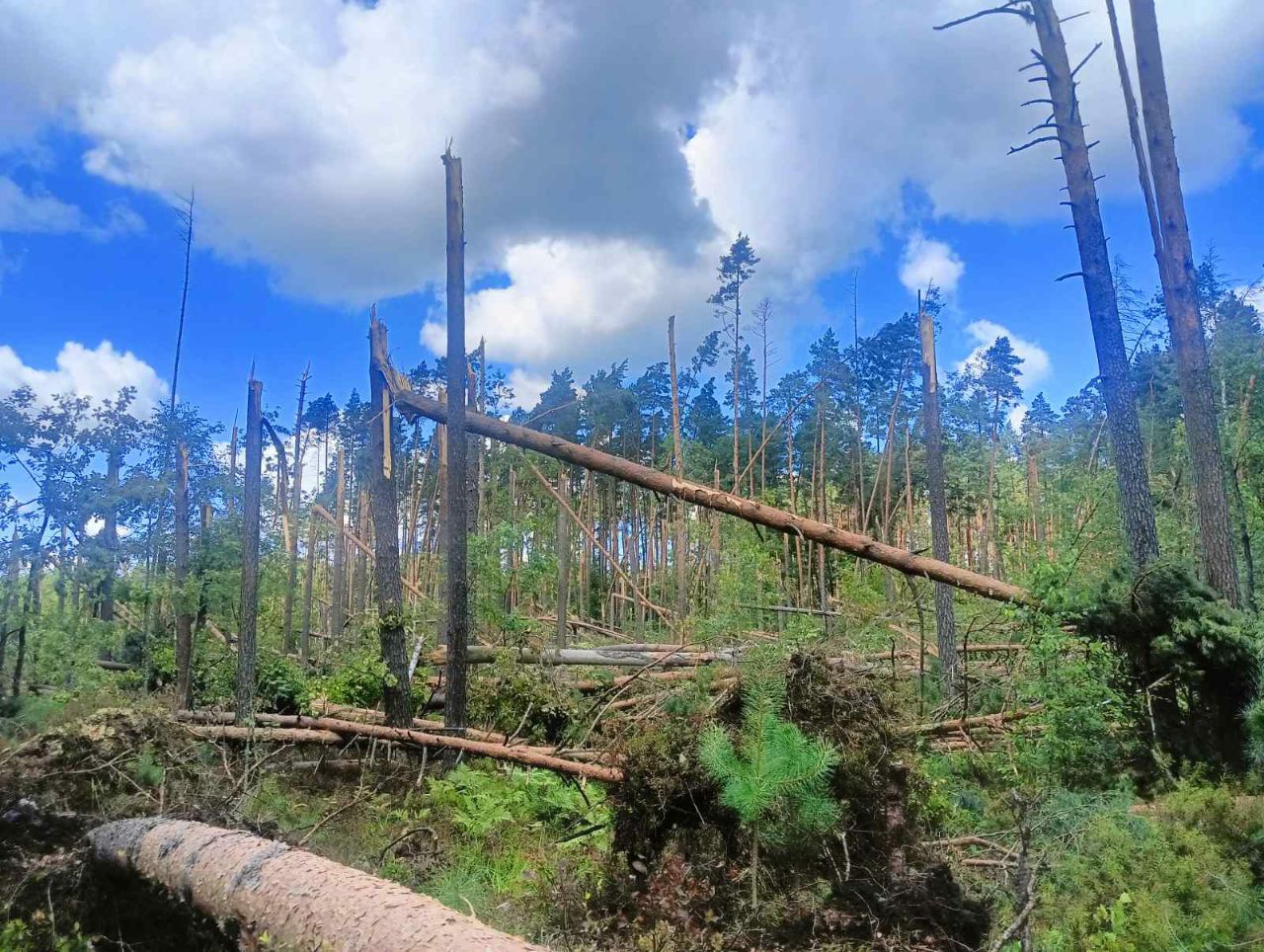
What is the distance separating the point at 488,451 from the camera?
3058 cm

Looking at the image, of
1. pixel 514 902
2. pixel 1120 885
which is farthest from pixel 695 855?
pixel 1120 885

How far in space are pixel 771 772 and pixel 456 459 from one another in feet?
20.8

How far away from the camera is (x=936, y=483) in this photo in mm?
14039

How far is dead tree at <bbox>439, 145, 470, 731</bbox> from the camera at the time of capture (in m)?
9.01

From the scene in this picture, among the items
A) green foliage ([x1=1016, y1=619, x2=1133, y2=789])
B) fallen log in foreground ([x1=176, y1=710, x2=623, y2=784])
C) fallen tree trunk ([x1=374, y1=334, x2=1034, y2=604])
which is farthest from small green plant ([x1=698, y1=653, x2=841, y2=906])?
fallen tree trunk ([x1=374, y1=334, x2=1034, y2=604])

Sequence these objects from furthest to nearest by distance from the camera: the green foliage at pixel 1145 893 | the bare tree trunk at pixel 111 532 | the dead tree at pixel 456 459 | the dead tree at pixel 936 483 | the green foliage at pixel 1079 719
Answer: the bare tree trunk at pixel 111 532, the dead tree at pixel 936 483, the dead tree at pixel 456 459, the green foliage at pixel 1079 719, the green foliage at pixel 1145 893

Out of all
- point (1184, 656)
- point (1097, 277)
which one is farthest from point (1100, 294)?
point (1184, 656)

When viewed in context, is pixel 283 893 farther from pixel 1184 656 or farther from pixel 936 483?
pixel 936 483

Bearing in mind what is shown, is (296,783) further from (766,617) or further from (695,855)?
(766,617)

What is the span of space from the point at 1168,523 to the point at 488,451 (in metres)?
22.6

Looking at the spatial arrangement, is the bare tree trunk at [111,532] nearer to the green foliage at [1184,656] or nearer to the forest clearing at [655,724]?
the forest clearing at [655,724]

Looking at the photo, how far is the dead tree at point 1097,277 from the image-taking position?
8289mm

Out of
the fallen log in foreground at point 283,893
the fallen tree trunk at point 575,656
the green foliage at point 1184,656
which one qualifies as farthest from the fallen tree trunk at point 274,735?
the green foliage at point 1184,656

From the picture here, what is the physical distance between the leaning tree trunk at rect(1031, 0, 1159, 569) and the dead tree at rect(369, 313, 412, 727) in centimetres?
843
